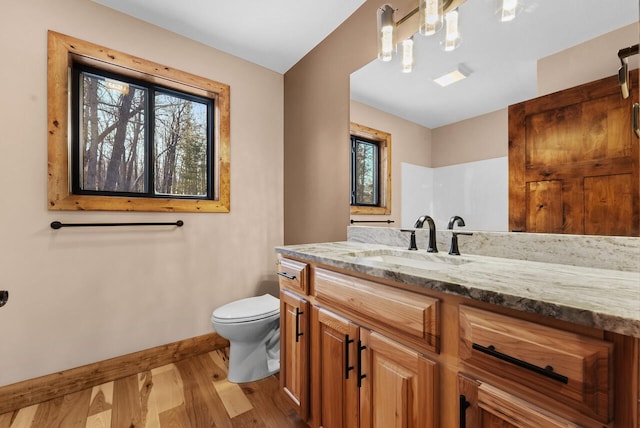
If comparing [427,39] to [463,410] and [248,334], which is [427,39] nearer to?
[463,410]

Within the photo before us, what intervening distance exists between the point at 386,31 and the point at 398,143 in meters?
0.63

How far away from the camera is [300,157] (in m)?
2.39

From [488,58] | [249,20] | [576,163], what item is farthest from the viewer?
[249,20]

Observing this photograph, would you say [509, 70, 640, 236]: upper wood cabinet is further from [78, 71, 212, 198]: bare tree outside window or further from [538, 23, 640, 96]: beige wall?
[78, 71, 212, 198]: bare tree outside window

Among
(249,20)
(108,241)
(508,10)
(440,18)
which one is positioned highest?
(249,20)

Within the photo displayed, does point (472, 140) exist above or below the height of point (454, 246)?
above

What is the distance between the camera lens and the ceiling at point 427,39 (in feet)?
3.34

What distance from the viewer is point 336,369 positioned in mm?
1109

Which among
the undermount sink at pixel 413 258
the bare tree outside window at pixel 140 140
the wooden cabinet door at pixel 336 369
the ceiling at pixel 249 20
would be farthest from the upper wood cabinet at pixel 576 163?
the bare tree outside window at pixel 140 140

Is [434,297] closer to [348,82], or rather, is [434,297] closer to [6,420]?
[348,82]

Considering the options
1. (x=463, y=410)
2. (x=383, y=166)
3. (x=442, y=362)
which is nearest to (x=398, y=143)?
(x=383, y=166)

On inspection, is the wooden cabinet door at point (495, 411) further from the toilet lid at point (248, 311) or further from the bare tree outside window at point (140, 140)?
the bare tree outside window at point (140, 140)

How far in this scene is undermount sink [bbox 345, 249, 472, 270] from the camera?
116 centimetres

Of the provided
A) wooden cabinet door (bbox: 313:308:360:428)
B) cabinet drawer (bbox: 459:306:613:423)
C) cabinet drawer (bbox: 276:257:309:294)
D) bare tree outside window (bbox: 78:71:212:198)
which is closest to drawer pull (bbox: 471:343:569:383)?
cabinet drawer (bbox: 459:306:613:423)
